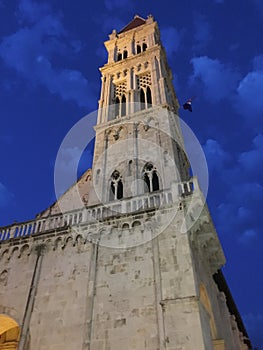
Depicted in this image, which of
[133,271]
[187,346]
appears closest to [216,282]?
[133,271]

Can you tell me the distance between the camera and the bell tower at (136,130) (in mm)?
18297

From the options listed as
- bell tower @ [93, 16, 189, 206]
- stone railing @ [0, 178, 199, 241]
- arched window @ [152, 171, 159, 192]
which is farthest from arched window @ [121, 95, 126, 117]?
stone railing @ [0, 178, 199, 241]

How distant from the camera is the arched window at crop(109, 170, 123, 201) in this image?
1823 centimetres

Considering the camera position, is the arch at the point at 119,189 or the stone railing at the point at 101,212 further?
the arch at the point at 119,189

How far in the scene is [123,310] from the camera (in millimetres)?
11156

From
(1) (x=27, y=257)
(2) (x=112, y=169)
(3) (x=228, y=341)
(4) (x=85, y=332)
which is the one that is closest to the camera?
(4) (x=85, y=332)

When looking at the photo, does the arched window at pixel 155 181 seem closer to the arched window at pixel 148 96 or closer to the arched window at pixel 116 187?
the arched window at pixel 116 187

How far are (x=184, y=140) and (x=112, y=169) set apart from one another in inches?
255

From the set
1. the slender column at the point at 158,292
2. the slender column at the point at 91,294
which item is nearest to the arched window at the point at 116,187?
the slender column at the point at 91,294

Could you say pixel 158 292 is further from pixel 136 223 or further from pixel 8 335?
pixel 8 335

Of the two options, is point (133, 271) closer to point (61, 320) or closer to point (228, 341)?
point (61, 320)

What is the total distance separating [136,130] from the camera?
2105cm

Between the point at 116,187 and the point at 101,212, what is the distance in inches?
161

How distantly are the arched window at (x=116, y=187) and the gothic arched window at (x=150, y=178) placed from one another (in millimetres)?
1448
